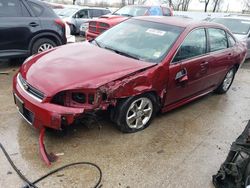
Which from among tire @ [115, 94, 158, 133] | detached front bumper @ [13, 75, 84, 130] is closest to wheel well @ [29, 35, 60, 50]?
detached front bumper @ [13, 75, 84, 130]

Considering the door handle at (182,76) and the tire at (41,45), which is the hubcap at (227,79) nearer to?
the door handle at (182,76)

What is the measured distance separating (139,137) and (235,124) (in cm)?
186

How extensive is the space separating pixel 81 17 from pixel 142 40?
10.6m

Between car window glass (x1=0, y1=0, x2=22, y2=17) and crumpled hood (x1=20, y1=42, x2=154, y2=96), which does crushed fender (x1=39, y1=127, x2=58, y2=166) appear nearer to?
crumpled hood (x1=20, y1=42, x2=154, y2=96)

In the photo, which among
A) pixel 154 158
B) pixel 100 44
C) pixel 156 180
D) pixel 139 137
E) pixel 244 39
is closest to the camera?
pixel 156 180

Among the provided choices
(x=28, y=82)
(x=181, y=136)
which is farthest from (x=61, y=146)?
(x=181, y=136)

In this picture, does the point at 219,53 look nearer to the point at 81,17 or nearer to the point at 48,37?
the point at 48,37

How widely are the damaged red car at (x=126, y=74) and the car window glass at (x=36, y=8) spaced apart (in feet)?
8.23

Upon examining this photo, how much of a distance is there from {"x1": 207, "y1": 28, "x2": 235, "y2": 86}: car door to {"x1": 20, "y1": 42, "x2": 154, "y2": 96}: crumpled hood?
174 centimetres

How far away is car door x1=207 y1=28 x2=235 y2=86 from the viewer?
16.6ft

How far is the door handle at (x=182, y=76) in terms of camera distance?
4.26 meters

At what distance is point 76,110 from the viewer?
10.7ft

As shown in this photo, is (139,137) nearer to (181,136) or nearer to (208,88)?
(181,136)

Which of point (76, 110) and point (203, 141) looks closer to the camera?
point (76, 110)
